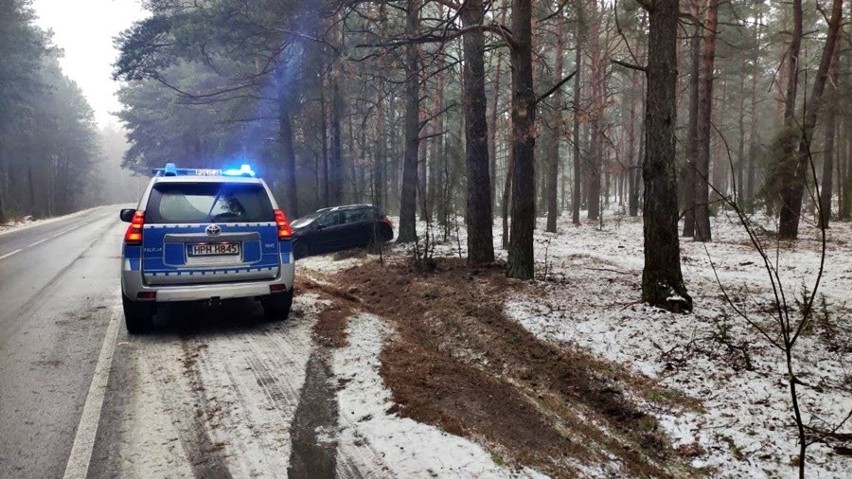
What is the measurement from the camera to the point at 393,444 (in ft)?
11.5

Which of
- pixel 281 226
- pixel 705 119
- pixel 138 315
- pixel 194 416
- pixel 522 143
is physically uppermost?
pixel 705 119

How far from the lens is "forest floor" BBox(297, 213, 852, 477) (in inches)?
136

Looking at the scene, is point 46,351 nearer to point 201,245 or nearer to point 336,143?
point 201,245

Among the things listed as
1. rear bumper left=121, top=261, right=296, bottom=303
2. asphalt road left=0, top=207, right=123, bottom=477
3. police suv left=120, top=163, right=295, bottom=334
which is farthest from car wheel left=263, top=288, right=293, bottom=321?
asphalt road left=0, top=207, right=123, bottom=477

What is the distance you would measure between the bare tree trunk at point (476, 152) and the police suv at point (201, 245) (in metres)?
4.34

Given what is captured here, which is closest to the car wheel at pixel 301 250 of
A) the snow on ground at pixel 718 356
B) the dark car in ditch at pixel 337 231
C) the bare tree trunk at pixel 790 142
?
the dark car in ditch at pixel 337 231

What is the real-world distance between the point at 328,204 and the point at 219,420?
1865 centimetres

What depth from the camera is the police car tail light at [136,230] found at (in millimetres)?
5430

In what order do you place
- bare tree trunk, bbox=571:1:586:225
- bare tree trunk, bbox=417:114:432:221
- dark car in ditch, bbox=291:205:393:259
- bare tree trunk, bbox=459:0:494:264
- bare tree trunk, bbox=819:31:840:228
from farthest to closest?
bare tree trunk, bbox=819:31:840:228 < dark car in ditch, bbox=291:205:393:259 < bare tree trunk, bbox=417:114:432:221 < bare tree trunk, bbox=571:1:586:225 < bare tree trunk, bbox=459:0:494:264

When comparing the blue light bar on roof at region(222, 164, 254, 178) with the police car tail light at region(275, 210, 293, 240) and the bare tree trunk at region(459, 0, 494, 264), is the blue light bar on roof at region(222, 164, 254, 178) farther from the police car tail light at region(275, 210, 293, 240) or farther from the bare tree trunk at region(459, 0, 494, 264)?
the bare tree trunk at region(459, 0, 494, 264)

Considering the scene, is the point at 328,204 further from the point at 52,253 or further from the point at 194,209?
the point at 194,209

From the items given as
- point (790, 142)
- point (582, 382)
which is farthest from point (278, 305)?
point (790, 142)

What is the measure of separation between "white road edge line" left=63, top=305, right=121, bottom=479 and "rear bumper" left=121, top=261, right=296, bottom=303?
2.40ft

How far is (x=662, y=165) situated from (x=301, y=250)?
38.2ft
